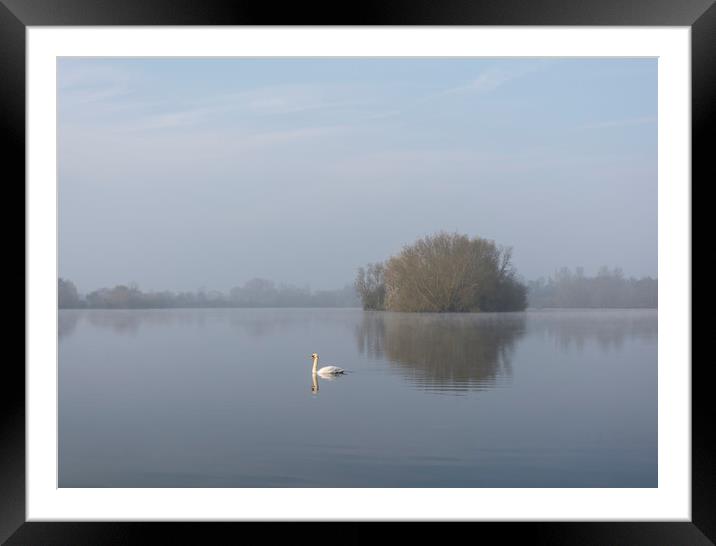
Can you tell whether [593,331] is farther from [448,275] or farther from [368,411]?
[368,411]

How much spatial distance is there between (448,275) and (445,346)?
537 centimetres

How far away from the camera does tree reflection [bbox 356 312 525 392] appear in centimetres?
925

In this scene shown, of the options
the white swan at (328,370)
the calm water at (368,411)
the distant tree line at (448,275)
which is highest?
the distant tree line at (448,275)

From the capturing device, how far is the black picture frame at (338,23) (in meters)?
2.56

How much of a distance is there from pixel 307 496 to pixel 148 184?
21.5 meters

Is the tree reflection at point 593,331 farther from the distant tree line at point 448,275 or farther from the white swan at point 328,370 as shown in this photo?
the white swan at point 328,370

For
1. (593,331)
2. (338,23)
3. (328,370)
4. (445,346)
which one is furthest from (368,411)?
(593,331)

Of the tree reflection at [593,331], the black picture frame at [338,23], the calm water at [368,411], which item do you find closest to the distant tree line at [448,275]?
the tree reflection at [593,331]

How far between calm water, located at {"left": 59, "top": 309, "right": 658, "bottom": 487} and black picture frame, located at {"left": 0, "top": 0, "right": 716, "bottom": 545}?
1.94 m

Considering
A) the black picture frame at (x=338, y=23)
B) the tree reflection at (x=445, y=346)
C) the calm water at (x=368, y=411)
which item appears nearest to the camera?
the black picture frame at (x=338, y=23)

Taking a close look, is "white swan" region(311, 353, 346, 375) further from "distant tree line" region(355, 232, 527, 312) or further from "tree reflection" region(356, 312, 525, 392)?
"distant tree line" region(355, 232, 527, 312)

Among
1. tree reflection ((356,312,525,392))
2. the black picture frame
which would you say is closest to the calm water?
tree reflection ((356,312,525,392))

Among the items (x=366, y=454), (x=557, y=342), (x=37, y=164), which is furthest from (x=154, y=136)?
(x=37, y=164)

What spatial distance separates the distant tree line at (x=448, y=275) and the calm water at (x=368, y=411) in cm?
214
